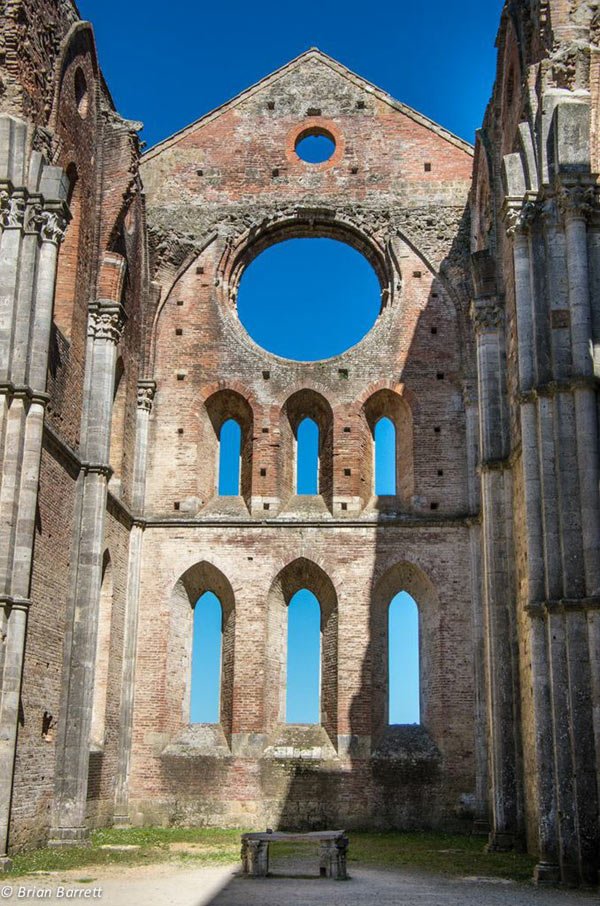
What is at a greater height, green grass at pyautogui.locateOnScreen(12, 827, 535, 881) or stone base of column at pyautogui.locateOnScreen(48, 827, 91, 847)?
stone base of column at pyautogui.locateOnScreen(48, 827, 91, 847)

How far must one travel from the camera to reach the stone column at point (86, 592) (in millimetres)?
14766

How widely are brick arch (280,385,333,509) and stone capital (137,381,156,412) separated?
2.55 metres

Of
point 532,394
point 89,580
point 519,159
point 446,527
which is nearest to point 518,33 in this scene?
point 519,159

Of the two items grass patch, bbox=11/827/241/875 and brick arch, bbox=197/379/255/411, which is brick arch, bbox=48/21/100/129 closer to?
brick arch, bbox=197/379/255/411

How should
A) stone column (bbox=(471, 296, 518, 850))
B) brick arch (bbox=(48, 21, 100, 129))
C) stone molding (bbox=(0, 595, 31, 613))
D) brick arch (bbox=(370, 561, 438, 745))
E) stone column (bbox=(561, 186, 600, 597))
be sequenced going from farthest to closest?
brick arch (bbox=(370, 561, 438, 745)) < brick arch (bbox=(48, 21, 100, 129)) < stone column (bbox=(471, 296, 518, 850)) < stone molding (bbox=(0, 595, 31, 613)) < stone column (bbox=(561, 186, 600, 597))

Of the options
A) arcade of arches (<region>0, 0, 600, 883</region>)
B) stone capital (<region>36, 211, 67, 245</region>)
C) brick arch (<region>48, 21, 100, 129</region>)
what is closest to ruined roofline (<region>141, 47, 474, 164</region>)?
arcade of arches (<region>0, 0, 600, 883</region>)

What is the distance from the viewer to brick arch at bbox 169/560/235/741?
18734 millimetres

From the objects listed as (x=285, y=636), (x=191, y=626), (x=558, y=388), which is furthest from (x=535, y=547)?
(x=191, y=626)

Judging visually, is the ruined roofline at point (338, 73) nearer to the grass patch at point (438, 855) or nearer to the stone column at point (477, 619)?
the stone column at point (477, 619)

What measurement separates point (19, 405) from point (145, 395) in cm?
724

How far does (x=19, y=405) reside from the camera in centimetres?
1278

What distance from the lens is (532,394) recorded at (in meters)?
12.4

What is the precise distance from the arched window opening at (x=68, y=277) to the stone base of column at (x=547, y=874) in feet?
32.7

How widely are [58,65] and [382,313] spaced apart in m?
8.15
